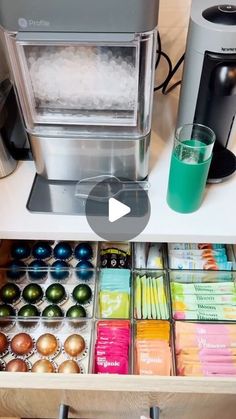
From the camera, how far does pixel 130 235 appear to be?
676 millimetres

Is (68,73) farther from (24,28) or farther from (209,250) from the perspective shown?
(209,250)

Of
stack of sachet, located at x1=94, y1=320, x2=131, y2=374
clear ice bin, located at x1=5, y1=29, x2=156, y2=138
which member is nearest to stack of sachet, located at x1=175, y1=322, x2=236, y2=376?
stack of sachet, located at x1=94, y1=320, x2=131, y2=374

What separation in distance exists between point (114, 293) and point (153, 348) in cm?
14

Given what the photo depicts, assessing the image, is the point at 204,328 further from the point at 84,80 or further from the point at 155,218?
the point at 84,80

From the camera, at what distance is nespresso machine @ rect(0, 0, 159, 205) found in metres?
0.49

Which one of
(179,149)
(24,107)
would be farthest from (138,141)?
(24,107)

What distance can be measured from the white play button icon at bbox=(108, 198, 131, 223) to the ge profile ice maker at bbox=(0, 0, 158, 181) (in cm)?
6

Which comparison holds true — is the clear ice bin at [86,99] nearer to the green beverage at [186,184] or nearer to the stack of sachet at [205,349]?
the green beverage at [186,184]

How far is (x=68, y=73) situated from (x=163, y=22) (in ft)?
1.27

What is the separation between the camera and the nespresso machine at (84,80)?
49 cm
